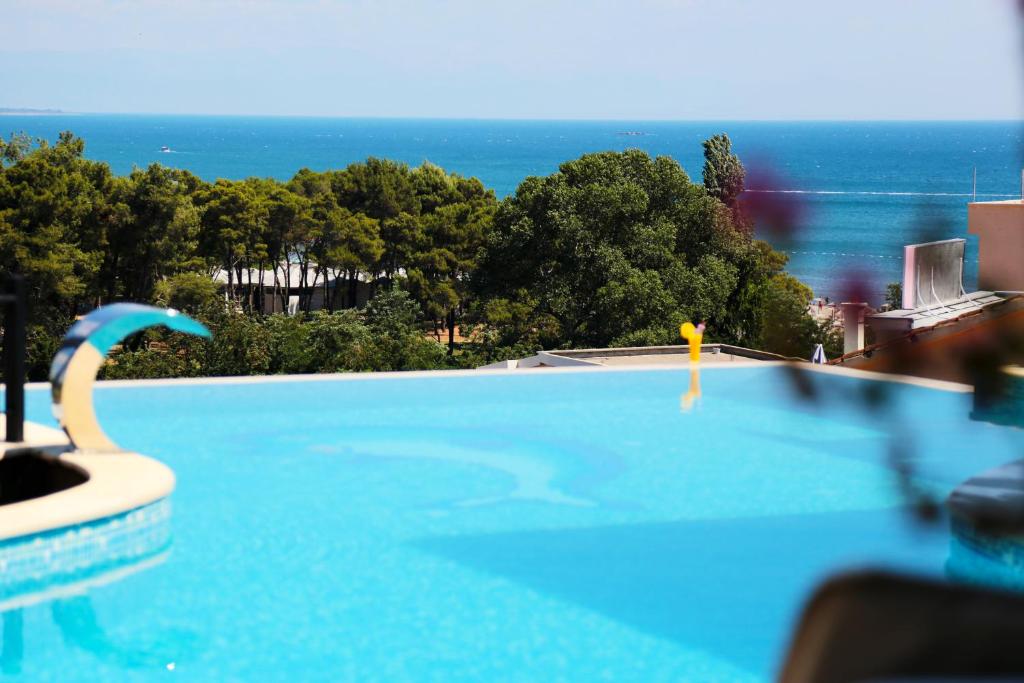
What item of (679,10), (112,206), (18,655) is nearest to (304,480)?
(18,655)

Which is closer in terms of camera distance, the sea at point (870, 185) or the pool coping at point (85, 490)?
the sea at point (870, 185)

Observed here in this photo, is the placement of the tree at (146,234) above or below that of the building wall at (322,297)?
above

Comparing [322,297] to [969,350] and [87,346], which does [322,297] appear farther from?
[969,350]

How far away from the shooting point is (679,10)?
5.78 ft

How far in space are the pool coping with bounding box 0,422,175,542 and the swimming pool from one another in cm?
38

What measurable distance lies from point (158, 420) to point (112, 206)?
25483 mm

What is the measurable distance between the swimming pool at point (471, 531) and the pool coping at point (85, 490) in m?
0.38

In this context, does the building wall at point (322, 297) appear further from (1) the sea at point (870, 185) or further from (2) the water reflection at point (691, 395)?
(1) the sea at point (870, 185)

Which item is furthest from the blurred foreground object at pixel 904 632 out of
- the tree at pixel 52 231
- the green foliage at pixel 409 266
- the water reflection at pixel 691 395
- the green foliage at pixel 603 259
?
the tree at pixel 52 231

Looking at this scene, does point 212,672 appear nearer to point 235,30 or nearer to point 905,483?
point 905,483

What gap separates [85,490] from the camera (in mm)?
7137

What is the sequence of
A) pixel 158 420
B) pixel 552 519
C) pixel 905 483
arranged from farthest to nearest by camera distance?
pixel 158 420, pixel 552 519, pixel 905 483

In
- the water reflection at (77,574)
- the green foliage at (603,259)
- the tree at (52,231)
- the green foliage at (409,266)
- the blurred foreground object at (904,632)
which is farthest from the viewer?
the tree at (52,231)

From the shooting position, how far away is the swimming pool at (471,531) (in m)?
6.23
